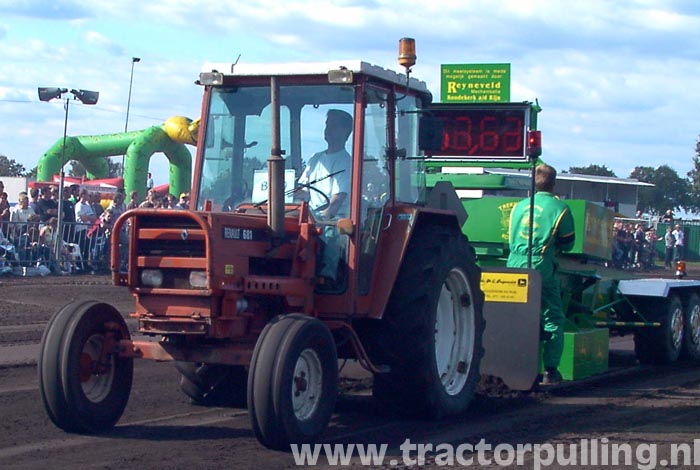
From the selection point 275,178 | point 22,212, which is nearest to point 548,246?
point 275,178

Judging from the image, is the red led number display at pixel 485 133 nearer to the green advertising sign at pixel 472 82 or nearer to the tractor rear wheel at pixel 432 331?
the tractor rear wheel at pixel 432 331

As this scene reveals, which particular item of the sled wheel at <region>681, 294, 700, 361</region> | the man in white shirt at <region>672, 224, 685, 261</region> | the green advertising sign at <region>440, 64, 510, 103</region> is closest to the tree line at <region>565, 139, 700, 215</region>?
the man in white shirt at <region>672, 224, 685, 261</region>

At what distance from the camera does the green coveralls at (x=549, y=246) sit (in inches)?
355

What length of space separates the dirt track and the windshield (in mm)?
1593

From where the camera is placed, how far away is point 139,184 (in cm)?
2498

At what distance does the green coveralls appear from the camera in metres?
9.02

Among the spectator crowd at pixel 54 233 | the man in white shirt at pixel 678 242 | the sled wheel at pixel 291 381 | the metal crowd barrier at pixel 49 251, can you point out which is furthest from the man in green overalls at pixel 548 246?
the man in white shirt at pixel 678 242

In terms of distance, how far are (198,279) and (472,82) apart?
17.7 metres

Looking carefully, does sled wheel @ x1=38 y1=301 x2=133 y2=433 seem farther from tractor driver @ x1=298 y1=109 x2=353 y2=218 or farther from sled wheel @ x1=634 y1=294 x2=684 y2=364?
sled wheel @ x1=634 y1=294 x2=684 y2=364

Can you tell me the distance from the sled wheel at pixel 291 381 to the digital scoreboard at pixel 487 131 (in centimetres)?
544

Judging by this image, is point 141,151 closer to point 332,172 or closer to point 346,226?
point 332,172

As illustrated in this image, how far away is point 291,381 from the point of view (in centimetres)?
610

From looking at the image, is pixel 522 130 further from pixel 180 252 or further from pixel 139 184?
pixel 139 184

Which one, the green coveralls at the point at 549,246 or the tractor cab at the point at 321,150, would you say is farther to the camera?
the green coveralls at the point at 549,246
